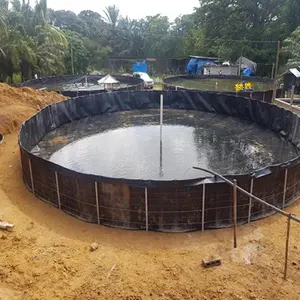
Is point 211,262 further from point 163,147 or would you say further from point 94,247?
point 163,147

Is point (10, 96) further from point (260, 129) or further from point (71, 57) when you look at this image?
point (71, 57)

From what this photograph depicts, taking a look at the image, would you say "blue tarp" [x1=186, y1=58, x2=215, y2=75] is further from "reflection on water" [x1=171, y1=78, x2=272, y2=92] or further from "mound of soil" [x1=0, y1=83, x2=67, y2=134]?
"mound of soil" [x1=0, y1=83, x2=67, y2=134]

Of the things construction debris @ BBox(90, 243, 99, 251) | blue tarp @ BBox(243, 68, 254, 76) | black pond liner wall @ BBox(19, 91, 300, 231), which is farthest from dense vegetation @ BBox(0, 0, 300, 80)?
construction debris @ BBox(90, 243, 99, 251)

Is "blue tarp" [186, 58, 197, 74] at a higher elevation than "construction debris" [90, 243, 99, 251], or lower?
higher

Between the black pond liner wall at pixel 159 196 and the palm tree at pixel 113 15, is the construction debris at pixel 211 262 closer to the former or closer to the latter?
the black pond liner wall at pixel 159 196

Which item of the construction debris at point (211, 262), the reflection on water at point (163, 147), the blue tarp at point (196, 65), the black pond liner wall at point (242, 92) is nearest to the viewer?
the construction debris at point (211, 262)

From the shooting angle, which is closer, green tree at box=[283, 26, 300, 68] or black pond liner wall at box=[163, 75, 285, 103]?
black pond liner wall at box=[163, 75, 285, 103]

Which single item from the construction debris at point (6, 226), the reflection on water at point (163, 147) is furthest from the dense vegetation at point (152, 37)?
the construction debris at point (6, 226)
